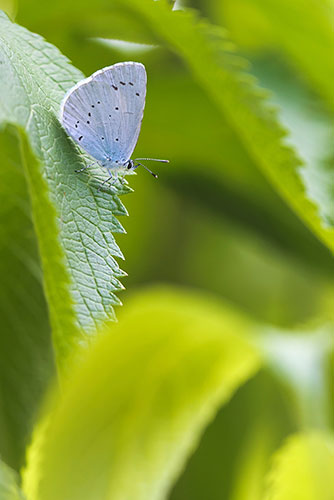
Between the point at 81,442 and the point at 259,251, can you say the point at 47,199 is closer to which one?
the point at 81,442

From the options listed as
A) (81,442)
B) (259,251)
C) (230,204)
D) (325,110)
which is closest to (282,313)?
(259,251)

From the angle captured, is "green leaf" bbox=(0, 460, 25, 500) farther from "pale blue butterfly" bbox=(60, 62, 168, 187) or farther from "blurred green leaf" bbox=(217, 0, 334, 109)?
"blurred green leaf" bbox=(217, 0, 334, 109)

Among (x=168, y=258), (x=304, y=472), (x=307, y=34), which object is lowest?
→ (x=168, y=258)

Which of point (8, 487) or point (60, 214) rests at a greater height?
point (60, 214)

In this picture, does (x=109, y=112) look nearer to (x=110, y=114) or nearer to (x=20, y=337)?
(x=110, y=114)

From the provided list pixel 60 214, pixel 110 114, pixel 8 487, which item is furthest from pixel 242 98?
pixel 8 487

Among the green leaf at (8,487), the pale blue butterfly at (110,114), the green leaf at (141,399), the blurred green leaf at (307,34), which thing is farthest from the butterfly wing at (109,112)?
the blurred green leaf at (307,34)

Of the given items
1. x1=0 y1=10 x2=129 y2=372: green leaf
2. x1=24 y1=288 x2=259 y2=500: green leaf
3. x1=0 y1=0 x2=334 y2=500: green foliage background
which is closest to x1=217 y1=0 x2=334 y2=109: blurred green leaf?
x1=0 y1=0 x2=334 y2=500: green foliage background
